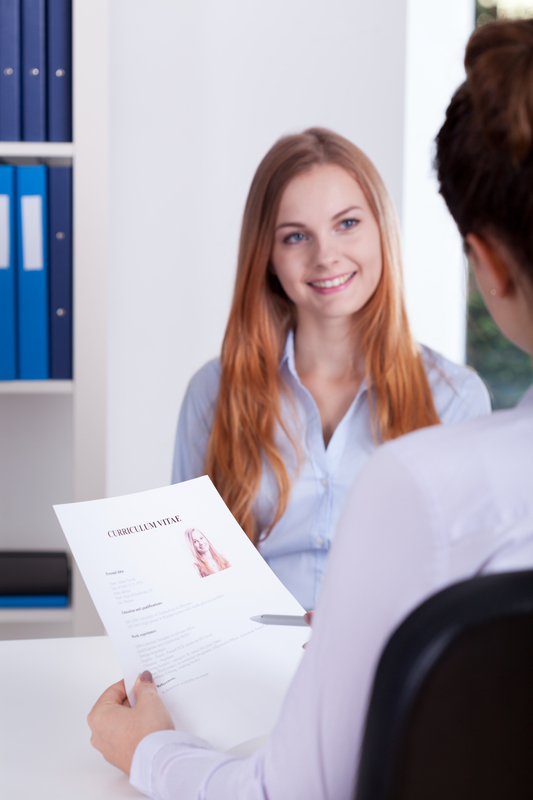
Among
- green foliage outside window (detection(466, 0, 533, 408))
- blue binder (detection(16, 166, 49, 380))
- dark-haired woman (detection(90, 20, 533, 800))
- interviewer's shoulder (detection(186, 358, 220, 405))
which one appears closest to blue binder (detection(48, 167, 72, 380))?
blue binder (detection(16, 166, 49, 380))

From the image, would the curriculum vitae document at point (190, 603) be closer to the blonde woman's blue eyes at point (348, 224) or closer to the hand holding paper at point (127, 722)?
the hand holding paper at point (127, 722)

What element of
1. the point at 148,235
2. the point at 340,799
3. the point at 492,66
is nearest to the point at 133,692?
the point at 340,799

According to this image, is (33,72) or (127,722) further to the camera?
(33,72)

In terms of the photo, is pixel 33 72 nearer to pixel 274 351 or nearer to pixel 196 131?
pixel 196 131

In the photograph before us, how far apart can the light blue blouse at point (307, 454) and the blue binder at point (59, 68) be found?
65 centimetres

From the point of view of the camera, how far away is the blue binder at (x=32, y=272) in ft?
5.45

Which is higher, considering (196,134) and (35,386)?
(196,134)

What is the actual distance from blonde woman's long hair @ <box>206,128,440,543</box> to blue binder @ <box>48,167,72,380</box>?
38 cm

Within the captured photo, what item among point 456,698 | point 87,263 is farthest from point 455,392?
point 456,698

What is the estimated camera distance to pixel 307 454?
1587 mm

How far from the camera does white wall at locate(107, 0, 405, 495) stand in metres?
2.04

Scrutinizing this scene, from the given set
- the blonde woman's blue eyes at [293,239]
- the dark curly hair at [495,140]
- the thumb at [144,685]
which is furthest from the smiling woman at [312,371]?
the dark curly hair at [495,140]

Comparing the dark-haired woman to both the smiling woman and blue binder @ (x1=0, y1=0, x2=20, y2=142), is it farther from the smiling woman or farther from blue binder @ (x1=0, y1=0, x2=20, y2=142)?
blue binder @ (x1=0, y1=0, x2=20, y2=142)

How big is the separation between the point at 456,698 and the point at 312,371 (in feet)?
4.45
